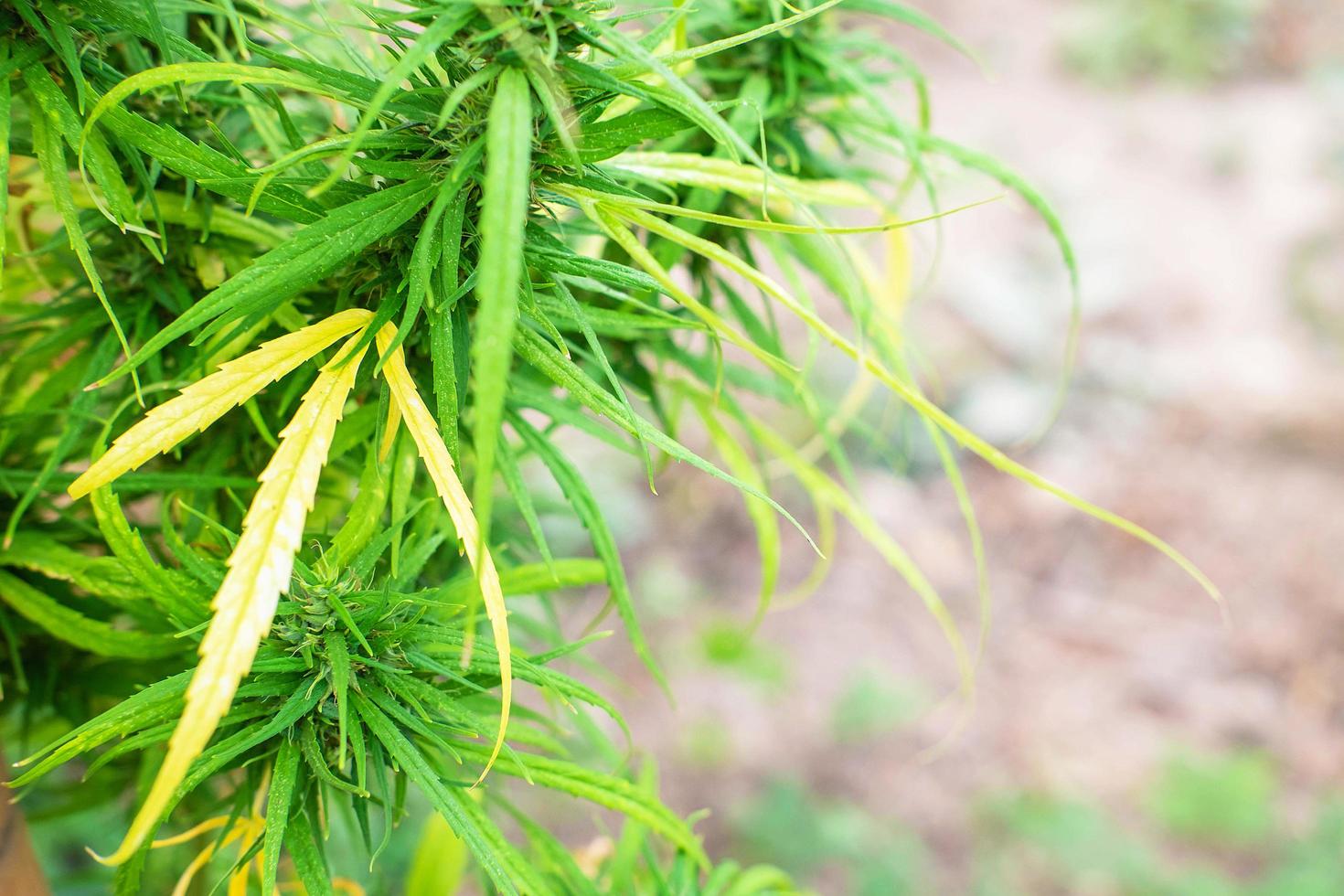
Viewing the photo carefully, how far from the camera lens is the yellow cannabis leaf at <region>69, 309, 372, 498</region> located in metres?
0.25

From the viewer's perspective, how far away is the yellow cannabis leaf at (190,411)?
0.25 m

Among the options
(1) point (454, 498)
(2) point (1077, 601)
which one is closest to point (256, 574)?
(1) point (454, 498)

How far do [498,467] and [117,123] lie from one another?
0.49 feet

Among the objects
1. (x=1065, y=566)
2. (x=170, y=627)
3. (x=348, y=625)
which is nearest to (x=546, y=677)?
(x=348, y=625)

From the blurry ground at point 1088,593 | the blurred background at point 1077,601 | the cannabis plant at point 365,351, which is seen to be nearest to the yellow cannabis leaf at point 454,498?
the cannabis plant at point 365,351

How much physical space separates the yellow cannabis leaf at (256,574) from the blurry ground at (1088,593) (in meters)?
1.02

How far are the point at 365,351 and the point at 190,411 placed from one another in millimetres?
48

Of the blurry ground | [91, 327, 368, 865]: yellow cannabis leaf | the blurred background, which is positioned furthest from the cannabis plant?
the blurry ground

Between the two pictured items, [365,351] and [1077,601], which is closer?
[365,351]

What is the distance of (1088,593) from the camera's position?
6.23 feet

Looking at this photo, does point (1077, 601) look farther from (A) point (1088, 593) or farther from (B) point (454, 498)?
(B) point (454, 498)

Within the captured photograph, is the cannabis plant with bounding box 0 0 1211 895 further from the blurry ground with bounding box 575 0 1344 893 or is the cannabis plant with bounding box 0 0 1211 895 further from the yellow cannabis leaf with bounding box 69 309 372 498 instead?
the blurry ground with bounding box 575 0 1344 893

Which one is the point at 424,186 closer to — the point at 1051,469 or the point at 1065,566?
the point at 1065,566

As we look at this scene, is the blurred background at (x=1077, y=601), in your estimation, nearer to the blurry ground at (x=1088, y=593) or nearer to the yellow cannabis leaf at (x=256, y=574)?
the blurry ground at (x=1088, y=593)
